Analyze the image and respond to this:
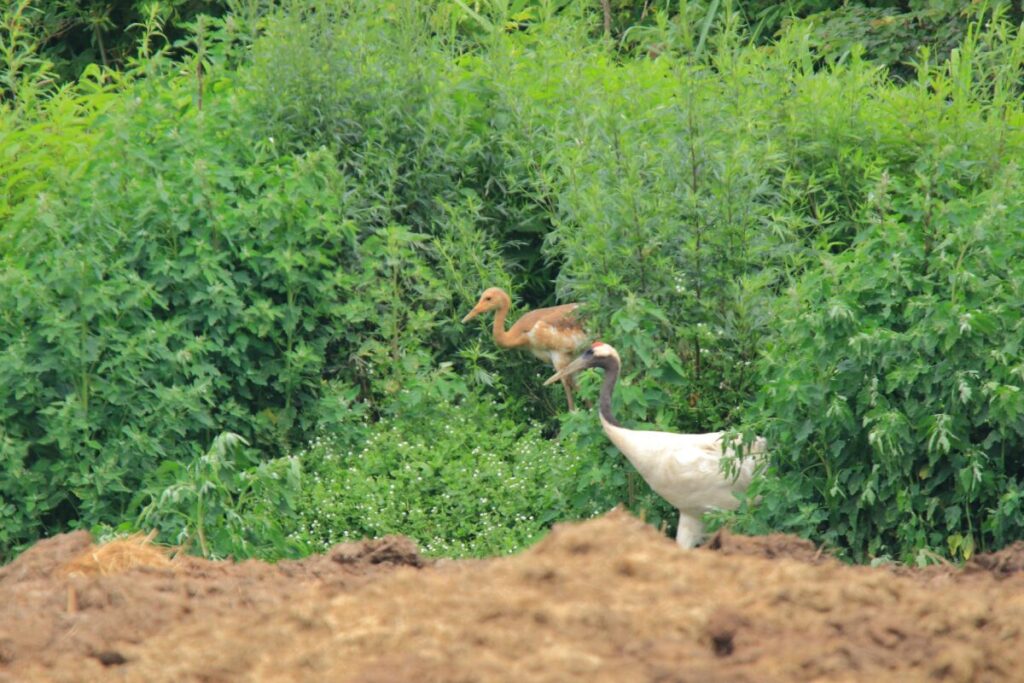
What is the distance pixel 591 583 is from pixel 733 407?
4.15m

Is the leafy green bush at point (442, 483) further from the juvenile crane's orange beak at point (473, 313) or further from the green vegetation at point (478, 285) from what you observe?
the juvenile crane's orange beak at point (473, 313)

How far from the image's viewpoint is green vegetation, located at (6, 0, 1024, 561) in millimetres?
6281

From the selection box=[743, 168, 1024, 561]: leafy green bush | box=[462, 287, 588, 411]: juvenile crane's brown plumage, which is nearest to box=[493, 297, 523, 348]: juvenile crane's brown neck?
box=[462, 287, 588, 411]: juvenile crane's brown plumage

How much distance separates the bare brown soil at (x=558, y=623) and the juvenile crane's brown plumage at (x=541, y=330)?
14.6 feet

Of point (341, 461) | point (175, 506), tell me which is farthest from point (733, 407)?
point (175, 506)

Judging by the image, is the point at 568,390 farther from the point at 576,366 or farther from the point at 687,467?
the point at 687,467

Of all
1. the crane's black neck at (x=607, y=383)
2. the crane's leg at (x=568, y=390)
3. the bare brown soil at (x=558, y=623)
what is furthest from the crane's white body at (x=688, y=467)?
the bare brown soil at (x=558, y=623)

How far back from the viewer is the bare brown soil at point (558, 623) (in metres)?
3.20

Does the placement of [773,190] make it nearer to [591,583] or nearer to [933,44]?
[933,44]

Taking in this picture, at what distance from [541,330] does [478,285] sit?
2.18 ft

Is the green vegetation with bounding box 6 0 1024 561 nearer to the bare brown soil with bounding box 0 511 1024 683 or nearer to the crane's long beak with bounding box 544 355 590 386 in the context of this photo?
the crane's long beak with bounding box 544 355 590 386

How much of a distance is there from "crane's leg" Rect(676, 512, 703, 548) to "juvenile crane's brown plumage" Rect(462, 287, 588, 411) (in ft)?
5.48

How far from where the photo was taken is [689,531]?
7238mm

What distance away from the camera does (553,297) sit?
397 inches
